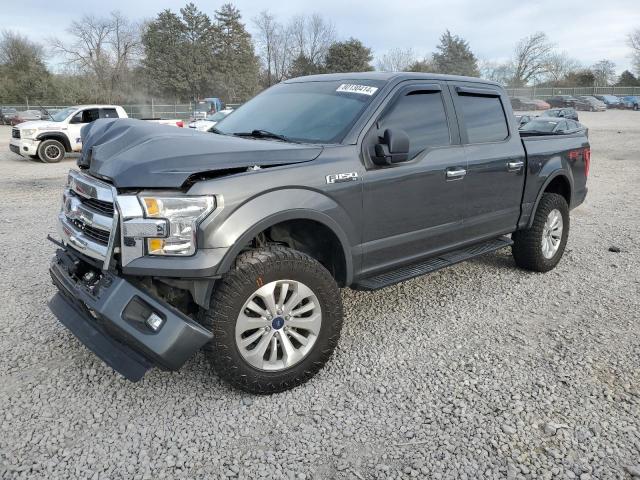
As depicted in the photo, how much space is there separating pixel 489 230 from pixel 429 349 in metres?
1.45

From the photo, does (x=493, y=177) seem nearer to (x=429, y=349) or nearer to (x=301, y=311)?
(x=429, y=349)

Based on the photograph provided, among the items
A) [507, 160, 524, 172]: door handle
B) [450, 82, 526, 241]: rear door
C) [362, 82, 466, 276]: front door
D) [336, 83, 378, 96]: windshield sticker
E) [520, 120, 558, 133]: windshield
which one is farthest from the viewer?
[520, 120, 558, 133]: windshield

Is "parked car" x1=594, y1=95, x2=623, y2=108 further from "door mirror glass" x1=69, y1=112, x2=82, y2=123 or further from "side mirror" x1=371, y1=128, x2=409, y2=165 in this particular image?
"side mirror" x1=371, y1=128, x2=409, y2=165

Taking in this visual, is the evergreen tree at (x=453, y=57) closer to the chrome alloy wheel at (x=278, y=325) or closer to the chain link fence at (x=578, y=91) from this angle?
the chain link fence at (x=578, y=91)

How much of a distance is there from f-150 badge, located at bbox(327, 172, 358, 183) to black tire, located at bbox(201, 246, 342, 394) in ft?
1.74

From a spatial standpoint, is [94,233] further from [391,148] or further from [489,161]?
[489,161]

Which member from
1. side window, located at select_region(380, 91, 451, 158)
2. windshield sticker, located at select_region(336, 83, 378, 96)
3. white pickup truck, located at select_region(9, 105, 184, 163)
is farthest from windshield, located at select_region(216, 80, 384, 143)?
white pickup truck, located at select_region(9, 105, 184, 163)

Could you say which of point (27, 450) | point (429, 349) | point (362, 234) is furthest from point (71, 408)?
point (429, 349)

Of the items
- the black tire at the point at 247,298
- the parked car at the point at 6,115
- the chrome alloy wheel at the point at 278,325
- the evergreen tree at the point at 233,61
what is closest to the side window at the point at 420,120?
the black tire at the point at 247,298

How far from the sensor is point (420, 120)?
385cm

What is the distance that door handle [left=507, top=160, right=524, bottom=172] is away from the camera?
4.53 m

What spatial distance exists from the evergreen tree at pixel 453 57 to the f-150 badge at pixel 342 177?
7265 centimetres

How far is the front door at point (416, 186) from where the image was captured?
3477 mm

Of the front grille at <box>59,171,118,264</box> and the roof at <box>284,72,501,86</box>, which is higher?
the roof at <box>284,72,501,86</box>
